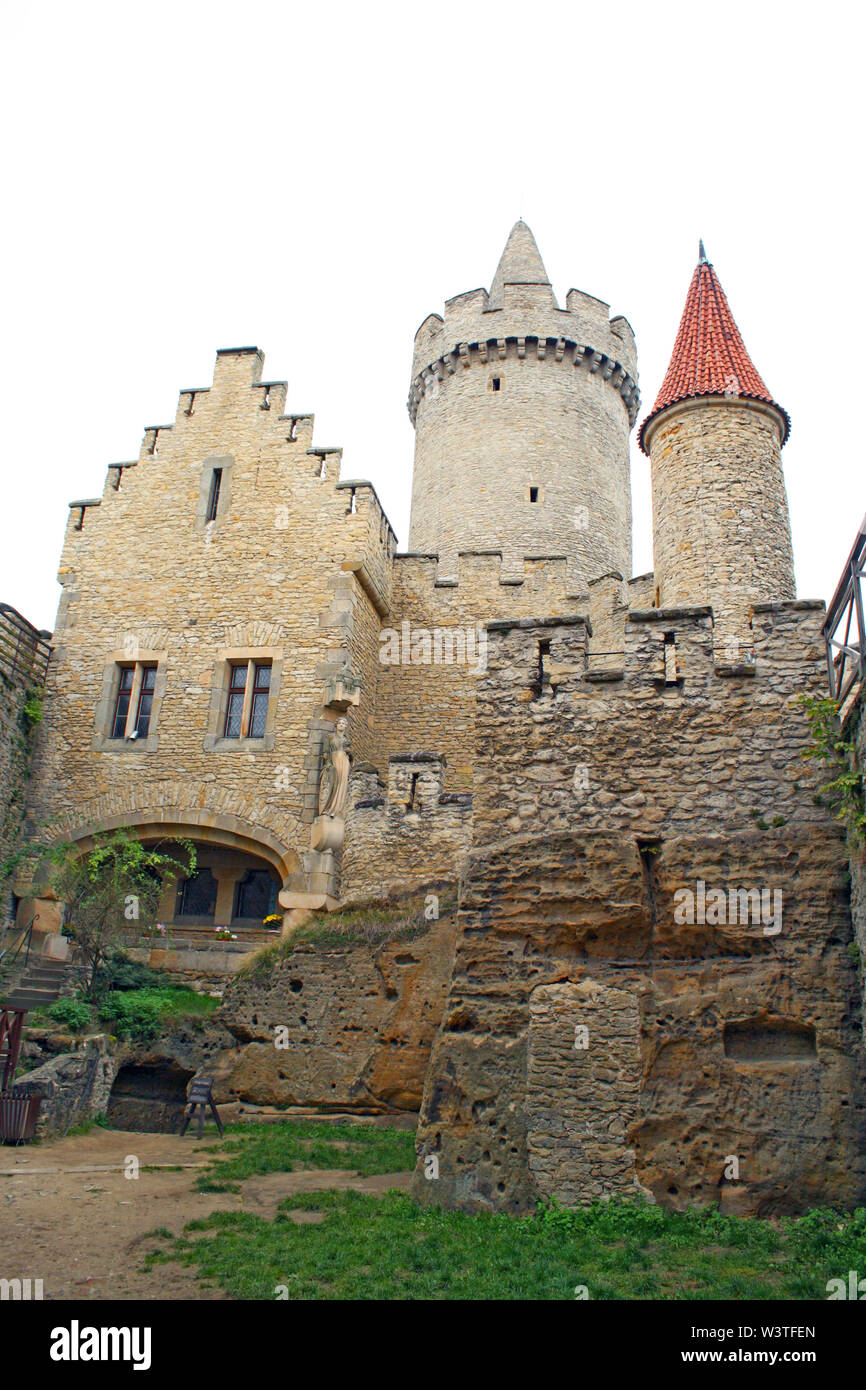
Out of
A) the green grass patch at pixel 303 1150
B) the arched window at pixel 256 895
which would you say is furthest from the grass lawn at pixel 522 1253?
the arched window at pixel 256 895

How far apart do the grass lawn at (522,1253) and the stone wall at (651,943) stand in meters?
0.27

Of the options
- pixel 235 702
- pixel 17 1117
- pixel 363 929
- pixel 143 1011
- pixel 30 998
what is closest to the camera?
pixel 17 1117

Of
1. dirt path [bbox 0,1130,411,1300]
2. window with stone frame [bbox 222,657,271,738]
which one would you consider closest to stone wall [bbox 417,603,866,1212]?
dirt path [bbox 0,1130,411,1300]

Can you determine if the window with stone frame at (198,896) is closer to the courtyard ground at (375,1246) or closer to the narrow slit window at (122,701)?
the narrow slit window at (122,701)

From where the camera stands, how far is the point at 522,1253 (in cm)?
615

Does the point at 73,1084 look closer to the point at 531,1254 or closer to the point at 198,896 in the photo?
the point at 198,896

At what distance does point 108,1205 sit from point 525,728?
17.1 ft

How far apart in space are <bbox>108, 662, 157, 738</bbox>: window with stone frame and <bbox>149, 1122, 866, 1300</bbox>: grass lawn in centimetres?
1252

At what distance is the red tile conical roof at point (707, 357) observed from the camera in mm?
15203

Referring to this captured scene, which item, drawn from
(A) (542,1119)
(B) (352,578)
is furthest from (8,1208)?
(B) (352,578)

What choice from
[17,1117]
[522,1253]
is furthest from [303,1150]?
[522,1253]

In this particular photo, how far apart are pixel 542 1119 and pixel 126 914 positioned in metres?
11.0

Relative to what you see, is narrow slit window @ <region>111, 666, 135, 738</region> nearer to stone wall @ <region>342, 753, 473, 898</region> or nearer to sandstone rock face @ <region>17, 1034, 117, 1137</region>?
stone wall @ <region>342, 753, 473, 898</region>
